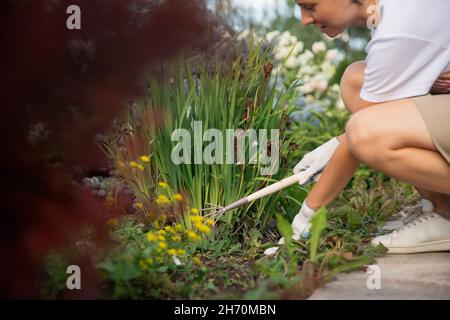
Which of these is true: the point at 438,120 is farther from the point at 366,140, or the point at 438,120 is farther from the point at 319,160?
the point at 319,160

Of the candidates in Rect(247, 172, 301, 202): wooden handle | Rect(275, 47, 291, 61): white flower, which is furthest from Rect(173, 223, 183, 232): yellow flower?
Rect(275, 47, 291, 61): white flower

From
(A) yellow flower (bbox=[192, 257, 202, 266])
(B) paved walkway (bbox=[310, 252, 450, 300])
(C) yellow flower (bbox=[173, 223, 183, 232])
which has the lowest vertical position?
(B) paved walkway (bbox=[310, 252, 450, 300])

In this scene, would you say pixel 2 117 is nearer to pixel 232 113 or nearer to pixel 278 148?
pixel 232 113

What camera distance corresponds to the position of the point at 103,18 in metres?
1.24

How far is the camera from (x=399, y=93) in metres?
2.00

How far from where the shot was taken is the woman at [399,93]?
1.92m

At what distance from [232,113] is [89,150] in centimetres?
125

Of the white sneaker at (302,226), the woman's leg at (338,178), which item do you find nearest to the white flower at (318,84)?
the woman's leg at (338,178)

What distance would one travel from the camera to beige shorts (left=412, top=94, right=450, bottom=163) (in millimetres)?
1940

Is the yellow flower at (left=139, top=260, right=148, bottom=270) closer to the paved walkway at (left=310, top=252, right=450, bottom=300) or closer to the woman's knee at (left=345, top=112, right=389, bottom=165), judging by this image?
the paved walkway at (left=310, top=252, right=450, bottom=300)

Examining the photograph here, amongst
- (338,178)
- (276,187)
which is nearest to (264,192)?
(276,187)

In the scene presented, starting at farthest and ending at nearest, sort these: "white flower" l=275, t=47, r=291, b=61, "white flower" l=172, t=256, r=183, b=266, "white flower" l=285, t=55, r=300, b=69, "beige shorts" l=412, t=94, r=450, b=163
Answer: "white flower" l=285, t=55, r=300, b=69 < "white flower" l=275, t=47, r=291, b=61 < "white flower" l=172, t=256, r=183, b=266 < "beige shorts" l=412, t=94, r=450, b=163

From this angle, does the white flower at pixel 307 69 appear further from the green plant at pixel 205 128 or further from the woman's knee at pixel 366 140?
the woman's knee at pixel 366 140

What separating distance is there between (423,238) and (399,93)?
61 cm
